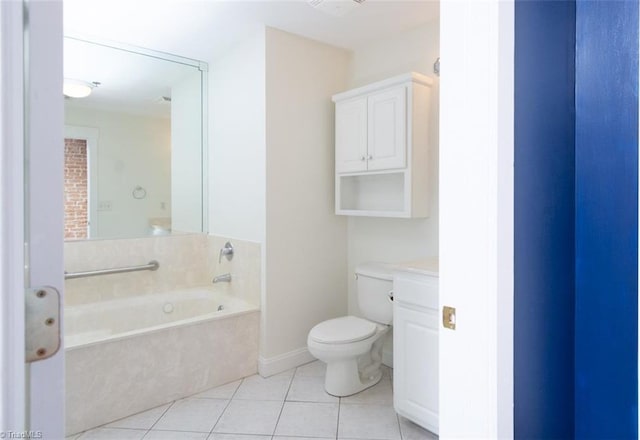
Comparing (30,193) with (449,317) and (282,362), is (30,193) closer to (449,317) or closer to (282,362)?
(449,317)

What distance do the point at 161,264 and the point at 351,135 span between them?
1.80 metres

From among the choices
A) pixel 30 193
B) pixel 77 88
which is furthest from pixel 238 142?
pixel 30 193

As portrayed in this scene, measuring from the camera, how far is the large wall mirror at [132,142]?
2.78 metres

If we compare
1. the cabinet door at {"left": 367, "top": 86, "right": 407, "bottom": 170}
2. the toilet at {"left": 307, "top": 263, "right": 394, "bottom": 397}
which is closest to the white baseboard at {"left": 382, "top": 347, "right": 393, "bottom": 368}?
the toilet at {"left": 307, "top": 263, "right": 394, "bottom": 397}

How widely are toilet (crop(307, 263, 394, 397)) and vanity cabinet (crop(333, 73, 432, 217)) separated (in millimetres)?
468

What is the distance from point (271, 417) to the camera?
2154mm

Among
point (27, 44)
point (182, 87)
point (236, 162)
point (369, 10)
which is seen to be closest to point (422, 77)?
point (369, 10)

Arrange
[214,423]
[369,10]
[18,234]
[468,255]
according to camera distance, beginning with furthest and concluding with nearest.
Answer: [369,10]
[214,423]
[468,255]
[18,234]

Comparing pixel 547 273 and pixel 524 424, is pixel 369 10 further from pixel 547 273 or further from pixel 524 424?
pixel 524 424

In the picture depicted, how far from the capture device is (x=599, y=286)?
106 cm

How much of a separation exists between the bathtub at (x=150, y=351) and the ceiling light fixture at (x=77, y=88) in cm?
151

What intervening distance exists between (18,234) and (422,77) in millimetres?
2410

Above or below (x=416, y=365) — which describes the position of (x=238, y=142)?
above

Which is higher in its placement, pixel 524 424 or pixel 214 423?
pixel 524 424
